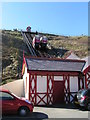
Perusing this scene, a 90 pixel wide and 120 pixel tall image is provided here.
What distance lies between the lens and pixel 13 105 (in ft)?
34.7

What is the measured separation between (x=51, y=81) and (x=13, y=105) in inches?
243

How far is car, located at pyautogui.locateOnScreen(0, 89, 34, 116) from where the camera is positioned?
10414 millimetres

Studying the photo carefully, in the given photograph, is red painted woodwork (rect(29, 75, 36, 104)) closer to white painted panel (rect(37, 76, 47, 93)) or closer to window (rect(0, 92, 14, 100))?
white painted panel (rect(37, 76, 47, 93))

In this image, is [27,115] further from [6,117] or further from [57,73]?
[57,73]

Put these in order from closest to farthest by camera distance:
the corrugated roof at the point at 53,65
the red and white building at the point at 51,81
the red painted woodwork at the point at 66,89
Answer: the red and white building at the point at 51,81, the corrugated roof at the point at 53,65, the red painted woodwork at the point at 66,89

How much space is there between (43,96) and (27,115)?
4.80 metres

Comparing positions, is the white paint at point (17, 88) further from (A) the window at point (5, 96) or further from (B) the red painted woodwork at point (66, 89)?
(A) the window at point (5, 96)

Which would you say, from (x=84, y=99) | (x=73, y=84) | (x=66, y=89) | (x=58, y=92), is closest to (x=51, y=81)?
(x=58, y=92)

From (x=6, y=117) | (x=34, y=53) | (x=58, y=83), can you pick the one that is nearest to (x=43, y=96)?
(x=58, y=83)

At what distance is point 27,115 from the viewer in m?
11.1

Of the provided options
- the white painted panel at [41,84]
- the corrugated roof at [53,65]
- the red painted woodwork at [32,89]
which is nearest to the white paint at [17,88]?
the corrugated roof at [53,65]

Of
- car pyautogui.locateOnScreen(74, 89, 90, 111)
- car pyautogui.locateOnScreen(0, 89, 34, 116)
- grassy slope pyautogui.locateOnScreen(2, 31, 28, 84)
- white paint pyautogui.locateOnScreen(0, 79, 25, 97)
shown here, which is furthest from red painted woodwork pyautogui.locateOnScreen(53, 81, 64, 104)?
grassy slope pyautogui.locateOnScreen(2, 31, 28, 84)

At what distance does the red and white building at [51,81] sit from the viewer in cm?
1566

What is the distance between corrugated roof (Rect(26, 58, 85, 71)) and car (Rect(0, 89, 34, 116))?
17.0 feet
